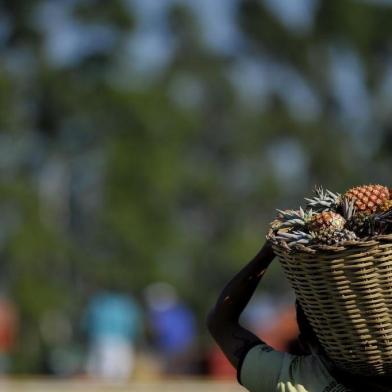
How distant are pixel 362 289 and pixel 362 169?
131 feet

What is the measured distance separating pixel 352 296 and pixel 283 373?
0.40 m

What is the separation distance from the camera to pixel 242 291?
3564 mm

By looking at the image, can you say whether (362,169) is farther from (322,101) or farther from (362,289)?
(362,289)

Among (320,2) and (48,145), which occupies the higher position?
(320,2)

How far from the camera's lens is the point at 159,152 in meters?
36.8

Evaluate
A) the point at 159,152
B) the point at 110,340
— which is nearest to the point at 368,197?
the point at 110,340

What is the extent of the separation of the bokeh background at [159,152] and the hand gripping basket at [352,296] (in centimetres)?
2037

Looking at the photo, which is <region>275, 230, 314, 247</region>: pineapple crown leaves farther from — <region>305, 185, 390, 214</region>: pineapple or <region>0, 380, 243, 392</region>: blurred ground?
<region>0, 380, 243, 392</region>: blurred ground

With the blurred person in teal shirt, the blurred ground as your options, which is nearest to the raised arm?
the blurred ground

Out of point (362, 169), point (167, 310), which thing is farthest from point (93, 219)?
point (167, 310)

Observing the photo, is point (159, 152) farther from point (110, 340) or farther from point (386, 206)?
point (386, 206)

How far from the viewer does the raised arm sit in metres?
3.52

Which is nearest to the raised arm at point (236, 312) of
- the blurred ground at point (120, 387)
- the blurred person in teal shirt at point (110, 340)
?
the blurred ground at point (120, 387)

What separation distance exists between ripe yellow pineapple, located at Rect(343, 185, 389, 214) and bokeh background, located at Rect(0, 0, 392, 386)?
20361 millimetres
